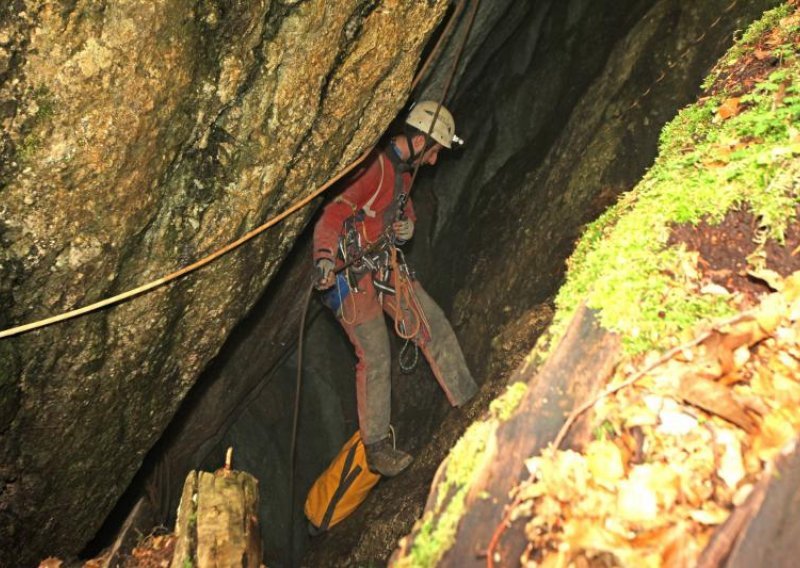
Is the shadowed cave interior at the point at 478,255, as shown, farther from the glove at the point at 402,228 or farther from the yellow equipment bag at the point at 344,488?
the glove at the point at 402,228

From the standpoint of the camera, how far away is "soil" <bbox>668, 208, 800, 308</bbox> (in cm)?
210

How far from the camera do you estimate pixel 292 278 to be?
635 centimetres

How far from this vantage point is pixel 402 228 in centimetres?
582

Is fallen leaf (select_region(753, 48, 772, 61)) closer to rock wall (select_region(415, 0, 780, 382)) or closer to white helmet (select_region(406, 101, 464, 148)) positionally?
rock wall (select_region(415, 0, 780, 382))

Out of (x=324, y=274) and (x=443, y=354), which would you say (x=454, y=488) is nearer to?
(x=324, y=274)

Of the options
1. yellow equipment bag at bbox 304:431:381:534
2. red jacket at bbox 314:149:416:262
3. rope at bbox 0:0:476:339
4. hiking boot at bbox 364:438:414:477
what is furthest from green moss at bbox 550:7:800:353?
yellow equipment bag at bbox 304:431:381:534

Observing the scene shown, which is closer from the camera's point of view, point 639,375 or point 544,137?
point 639,375

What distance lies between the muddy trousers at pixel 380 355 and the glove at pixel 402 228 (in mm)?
616

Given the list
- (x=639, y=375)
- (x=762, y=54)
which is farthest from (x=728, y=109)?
(x=639, y=375)

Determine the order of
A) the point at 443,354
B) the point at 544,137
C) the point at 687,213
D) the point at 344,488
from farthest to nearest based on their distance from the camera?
the point at 544,137, the point at 344,488, the point at 443,354, the point at 687,213

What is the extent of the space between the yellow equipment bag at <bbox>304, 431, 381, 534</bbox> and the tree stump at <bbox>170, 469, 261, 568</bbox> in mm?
2491

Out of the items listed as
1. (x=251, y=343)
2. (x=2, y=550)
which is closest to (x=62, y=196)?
(x=2, y=550)

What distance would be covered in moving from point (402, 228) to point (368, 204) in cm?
49

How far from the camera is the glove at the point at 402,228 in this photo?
19.0 feet
